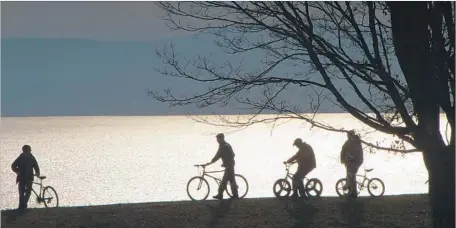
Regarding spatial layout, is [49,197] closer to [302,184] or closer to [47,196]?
[47,196]

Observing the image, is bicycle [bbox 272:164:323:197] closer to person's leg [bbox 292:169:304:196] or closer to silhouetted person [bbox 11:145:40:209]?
person's leg [bbox 292:169:304:196]

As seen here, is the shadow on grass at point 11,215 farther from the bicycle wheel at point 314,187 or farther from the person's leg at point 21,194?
the bicycle wheel at point 314,187

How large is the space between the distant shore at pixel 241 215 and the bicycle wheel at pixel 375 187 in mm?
4982

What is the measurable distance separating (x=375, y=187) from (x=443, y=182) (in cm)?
1182

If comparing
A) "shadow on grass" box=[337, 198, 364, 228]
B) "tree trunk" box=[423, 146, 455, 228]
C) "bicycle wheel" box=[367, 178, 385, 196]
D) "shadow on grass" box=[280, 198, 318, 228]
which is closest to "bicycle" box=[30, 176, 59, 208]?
"shadow on grass" box=[280, 198, 318, 228]

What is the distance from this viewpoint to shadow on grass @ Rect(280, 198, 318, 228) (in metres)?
12.8

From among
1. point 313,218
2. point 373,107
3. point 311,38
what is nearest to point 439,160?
point 373,107

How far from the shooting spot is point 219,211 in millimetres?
14117

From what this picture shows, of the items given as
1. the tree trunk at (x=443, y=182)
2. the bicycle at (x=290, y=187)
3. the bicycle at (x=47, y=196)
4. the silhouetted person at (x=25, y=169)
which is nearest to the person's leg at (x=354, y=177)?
the bicycle at (x=290, y=187)

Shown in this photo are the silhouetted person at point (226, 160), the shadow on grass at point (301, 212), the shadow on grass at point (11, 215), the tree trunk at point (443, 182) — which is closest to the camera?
the tree trunk at point (443, 182)

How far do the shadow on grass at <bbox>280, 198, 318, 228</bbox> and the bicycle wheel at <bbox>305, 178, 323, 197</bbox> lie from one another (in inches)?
103

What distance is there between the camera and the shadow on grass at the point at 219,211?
12914mm

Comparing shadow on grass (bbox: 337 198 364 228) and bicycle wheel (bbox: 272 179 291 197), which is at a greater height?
bicycle wheel (bbox: 272 179 291 197)

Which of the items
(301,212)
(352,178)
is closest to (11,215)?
(301,212)
